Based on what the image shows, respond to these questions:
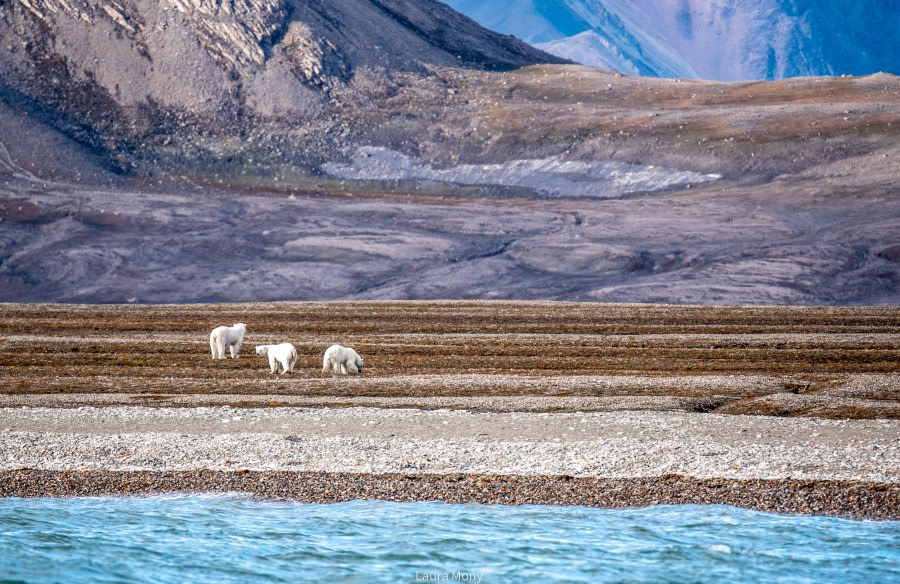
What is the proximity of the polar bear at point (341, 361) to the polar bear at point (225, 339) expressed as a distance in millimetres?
3532

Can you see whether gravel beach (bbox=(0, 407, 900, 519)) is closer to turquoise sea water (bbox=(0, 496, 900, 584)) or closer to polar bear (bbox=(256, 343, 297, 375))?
turquoise sea water (bbox=(0, 496, 900, 584))

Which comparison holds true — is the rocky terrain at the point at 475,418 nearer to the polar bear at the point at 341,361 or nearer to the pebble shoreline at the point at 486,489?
the pebble shoreline at the point at 486,489

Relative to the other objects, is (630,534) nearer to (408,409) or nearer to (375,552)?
(375,552)

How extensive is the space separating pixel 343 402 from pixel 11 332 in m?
21.0

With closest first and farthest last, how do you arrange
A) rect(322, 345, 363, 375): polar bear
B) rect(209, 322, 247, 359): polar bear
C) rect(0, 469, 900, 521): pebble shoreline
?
rect(0, 469, 900, 521): pebble shoreline, rect(322, 345, 363, 375): polar bear, rect(209, 322, 247, 359): polar bear

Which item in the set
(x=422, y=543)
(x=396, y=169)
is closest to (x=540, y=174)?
(x=396, y=169)

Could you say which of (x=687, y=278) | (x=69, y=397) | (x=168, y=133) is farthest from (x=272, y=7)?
(x=69, y=397)

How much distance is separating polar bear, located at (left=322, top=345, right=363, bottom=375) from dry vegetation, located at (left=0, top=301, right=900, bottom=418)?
75 centimetres

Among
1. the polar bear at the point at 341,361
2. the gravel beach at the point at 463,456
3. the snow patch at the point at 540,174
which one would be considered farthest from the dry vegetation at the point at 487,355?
the snow patch at the point at 540,174

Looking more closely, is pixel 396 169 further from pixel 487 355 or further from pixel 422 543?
pixel 422 543

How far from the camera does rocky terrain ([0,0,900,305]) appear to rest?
77.4m

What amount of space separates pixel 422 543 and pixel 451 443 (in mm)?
5444

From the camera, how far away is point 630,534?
55.7 feet

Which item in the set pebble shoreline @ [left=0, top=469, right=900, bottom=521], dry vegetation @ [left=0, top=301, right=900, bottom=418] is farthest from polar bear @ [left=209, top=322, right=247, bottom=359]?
pebble shoreline @ [left=0, top=469, right=900, bottom=521]
